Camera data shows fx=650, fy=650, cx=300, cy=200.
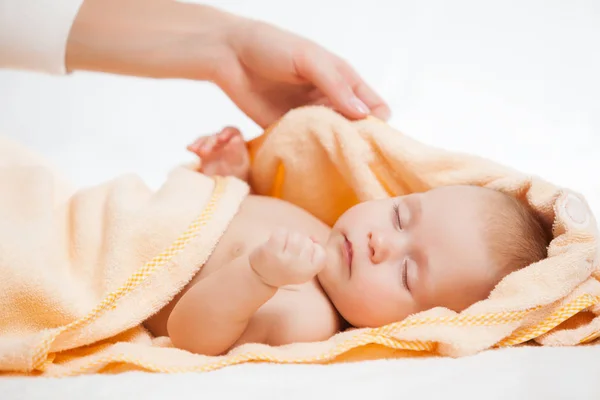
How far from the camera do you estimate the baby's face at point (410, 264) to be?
1144 mm

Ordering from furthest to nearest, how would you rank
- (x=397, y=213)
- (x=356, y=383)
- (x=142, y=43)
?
(x=142, y=43)
(x=397, y=213)
(x=356, y=383)

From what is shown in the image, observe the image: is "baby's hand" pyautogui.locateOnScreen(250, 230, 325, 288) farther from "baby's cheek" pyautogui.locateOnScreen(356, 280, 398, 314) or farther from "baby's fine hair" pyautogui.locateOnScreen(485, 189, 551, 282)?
"baby's fine hair" pyautogui.locateOnScreen(485, 189, 551, 282)

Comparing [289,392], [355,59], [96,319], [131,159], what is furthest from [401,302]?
[355,59]

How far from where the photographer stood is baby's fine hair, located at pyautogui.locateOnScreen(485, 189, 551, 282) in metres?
1.14

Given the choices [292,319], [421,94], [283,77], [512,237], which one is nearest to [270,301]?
[292,319]

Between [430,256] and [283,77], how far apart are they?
55 cm

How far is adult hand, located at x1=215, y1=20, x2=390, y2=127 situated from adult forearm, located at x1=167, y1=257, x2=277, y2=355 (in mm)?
538

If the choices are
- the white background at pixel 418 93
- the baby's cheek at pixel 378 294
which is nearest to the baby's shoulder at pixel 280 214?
the baby's cheek at pixel 378 294

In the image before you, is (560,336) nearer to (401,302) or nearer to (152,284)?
(401,302)

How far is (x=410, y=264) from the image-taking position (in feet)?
3.87

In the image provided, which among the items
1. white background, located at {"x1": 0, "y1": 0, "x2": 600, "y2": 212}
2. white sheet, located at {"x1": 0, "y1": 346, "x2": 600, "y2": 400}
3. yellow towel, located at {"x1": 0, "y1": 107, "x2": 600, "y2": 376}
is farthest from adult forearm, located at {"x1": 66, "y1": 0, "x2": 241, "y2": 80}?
white sheet, located at {"x1": 0, "y1": 346, "x2": 600, "y2": 400}

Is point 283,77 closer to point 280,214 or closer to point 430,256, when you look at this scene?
point 280,214

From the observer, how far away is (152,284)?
3.71ft

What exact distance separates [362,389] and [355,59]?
1.71 m
